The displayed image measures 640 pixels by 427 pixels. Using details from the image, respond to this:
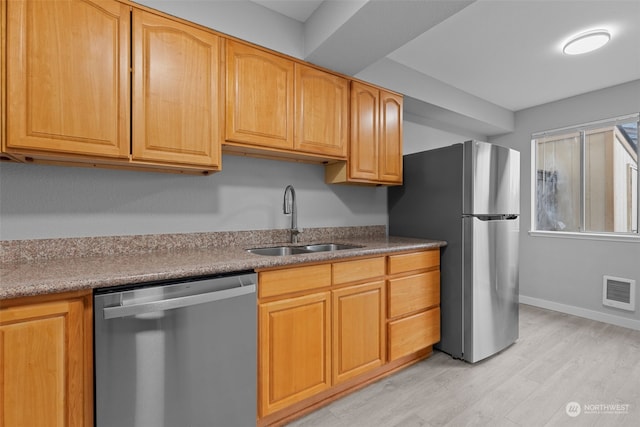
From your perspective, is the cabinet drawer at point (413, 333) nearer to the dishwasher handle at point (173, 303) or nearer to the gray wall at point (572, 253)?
the dishwasher handle at point (173, 303)

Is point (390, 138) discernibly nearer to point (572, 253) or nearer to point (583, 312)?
point (572, 253)

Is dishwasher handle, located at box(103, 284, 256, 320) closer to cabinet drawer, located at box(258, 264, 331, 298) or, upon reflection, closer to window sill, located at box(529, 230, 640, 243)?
cabinet drawer, located at box(258, 264, 331, 298)

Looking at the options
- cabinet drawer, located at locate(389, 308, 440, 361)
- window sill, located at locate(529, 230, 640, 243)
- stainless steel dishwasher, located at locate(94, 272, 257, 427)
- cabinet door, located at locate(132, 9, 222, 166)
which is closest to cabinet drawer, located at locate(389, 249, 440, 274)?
cabinet drawer, located at locate(389, 308, 440, 361)

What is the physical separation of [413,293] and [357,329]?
1.93 feet

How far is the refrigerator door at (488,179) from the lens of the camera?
2.27 metres

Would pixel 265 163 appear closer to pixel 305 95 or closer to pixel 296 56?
pixel 305 95

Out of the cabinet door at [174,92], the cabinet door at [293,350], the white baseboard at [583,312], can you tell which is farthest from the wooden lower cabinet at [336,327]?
the white baseboard at [583,312]

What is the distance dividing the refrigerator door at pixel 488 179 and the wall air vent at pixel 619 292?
63.7 inches

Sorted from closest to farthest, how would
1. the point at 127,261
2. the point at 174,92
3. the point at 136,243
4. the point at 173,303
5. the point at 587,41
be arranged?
the point at 173,303
the point at 127,261
the point at 174,92
the point at 136,243
the point at 587,41

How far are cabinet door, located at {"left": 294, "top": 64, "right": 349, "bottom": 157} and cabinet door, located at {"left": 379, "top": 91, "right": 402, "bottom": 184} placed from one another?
0.39 meters

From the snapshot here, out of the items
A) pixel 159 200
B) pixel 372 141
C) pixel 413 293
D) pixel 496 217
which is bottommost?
pixel 413 293

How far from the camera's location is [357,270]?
6.24 ft

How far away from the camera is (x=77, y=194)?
5.35 feet

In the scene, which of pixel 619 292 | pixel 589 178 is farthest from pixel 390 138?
pixel 619 292
